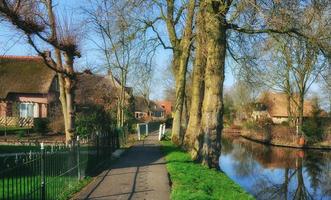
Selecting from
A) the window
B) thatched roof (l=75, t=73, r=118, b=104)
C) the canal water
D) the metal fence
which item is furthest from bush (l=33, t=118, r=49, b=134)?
the metal fence

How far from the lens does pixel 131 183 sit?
13406mm

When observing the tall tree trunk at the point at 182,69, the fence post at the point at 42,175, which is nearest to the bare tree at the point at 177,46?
the tall tree trunk at the point at 182,69

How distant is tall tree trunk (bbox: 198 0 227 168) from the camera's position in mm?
17469

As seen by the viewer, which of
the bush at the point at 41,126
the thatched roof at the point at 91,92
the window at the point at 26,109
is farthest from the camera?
the window at the point at 26,109

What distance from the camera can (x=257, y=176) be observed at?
26891 mm

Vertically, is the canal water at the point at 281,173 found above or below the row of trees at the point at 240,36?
below

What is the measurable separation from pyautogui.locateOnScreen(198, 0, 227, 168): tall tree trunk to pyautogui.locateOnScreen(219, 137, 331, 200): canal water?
360 centimetres

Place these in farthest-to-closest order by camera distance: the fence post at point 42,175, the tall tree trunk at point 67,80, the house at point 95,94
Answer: the house at point 95,94 → the tall tree trunk at point 67,80 → the fence post at point 42,175

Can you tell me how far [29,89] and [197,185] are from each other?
39280 millimetres

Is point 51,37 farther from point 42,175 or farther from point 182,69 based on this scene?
point 182,69

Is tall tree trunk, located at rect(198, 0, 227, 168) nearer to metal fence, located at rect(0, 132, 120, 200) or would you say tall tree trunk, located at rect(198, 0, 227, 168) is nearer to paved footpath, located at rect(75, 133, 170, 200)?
paved footpath, located at rect(75, 133, 170, 200)

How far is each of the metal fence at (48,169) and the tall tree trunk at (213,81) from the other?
3.91 metres

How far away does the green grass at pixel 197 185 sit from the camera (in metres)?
11.4

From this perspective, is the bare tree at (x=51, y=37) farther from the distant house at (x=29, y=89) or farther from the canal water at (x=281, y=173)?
the distant house at (x=29, y=89)
